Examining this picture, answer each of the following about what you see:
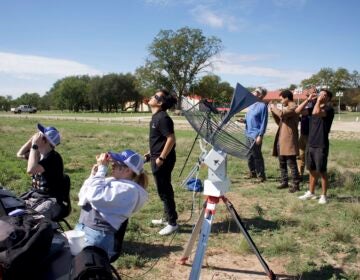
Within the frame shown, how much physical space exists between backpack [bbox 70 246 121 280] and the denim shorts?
15.7 inches

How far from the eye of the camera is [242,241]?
5.44 m

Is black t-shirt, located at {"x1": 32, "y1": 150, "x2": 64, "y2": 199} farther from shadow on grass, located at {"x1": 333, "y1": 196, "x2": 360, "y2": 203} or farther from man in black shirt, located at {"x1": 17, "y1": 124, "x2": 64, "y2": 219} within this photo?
shadow on grass, located at {"x1": 333, "y1": 196, "x2": 360, "y2": 203}

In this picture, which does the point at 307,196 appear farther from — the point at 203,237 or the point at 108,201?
the point at 108,201

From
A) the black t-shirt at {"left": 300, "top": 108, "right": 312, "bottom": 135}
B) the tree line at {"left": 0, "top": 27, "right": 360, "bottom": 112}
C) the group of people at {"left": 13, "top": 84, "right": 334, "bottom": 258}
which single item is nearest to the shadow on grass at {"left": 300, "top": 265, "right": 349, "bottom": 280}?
the group of people at {"left": 13, "top": 84, "right": 334, "bottom": 258}

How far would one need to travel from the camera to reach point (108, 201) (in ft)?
11.0

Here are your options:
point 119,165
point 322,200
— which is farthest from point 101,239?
point 322,200

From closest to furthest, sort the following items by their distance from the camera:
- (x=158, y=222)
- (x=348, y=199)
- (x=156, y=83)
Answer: (x=158, y=222) < (x=348, y=199) < (x=156, y=83)

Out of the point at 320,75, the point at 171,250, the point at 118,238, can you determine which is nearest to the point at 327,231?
the point at 171,250

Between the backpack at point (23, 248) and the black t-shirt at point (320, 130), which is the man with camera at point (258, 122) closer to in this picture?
the black t-shirt at point (320, 130)

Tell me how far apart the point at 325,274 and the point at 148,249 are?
2.18m

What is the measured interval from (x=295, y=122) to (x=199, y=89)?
6581 centimetres

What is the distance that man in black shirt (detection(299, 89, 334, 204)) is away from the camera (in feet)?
24.2

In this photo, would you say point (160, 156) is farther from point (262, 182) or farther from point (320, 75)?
point (320, 75)

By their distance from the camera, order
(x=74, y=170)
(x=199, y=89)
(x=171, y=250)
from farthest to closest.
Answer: (x=199, y=89) → (x=74, y=170) → (x=171, y=250)
